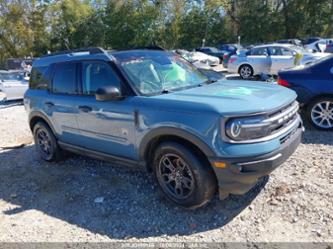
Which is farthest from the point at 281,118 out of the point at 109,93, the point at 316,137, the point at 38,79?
the point at 38,79

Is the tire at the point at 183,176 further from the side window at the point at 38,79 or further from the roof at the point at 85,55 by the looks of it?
the side window at the point at 38,79

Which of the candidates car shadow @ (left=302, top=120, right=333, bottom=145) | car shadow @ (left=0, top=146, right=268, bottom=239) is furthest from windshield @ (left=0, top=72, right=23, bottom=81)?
car shadow @ (left=302, top=120, right=333, bottom=145)

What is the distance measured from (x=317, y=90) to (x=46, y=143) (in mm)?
4845

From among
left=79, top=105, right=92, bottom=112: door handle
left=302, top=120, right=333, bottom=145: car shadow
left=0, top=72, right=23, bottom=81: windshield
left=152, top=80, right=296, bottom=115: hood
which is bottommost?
left=302, top=120, right=333, bottom=145: car shadow

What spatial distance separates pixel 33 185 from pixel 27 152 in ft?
5.72

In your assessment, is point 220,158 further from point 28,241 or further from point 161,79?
point 28,241

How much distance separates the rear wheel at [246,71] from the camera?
1471 cm

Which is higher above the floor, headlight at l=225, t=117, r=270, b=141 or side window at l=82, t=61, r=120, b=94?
side window at l=82, t=61, r=120, b=94

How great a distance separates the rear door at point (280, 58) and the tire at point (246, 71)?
0.89 m

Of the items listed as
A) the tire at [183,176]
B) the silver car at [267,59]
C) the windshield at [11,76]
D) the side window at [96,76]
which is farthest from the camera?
the silver car at [267,59]

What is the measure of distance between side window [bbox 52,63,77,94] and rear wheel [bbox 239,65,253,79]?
10.6 m

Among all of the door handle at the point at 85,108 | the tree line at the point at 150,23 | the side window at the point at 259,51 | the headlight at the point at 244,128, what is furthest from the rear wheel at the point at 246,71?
the tree line at the point at 150,23

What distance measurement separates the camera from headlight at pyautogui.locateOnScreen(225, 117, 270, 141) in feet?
11.1

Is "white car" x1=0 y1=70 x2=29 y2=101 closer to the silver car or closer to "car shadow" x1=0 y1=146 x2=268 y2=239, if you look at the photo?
"car shadow" x1=0 y1=146 x2=268 y2=239
